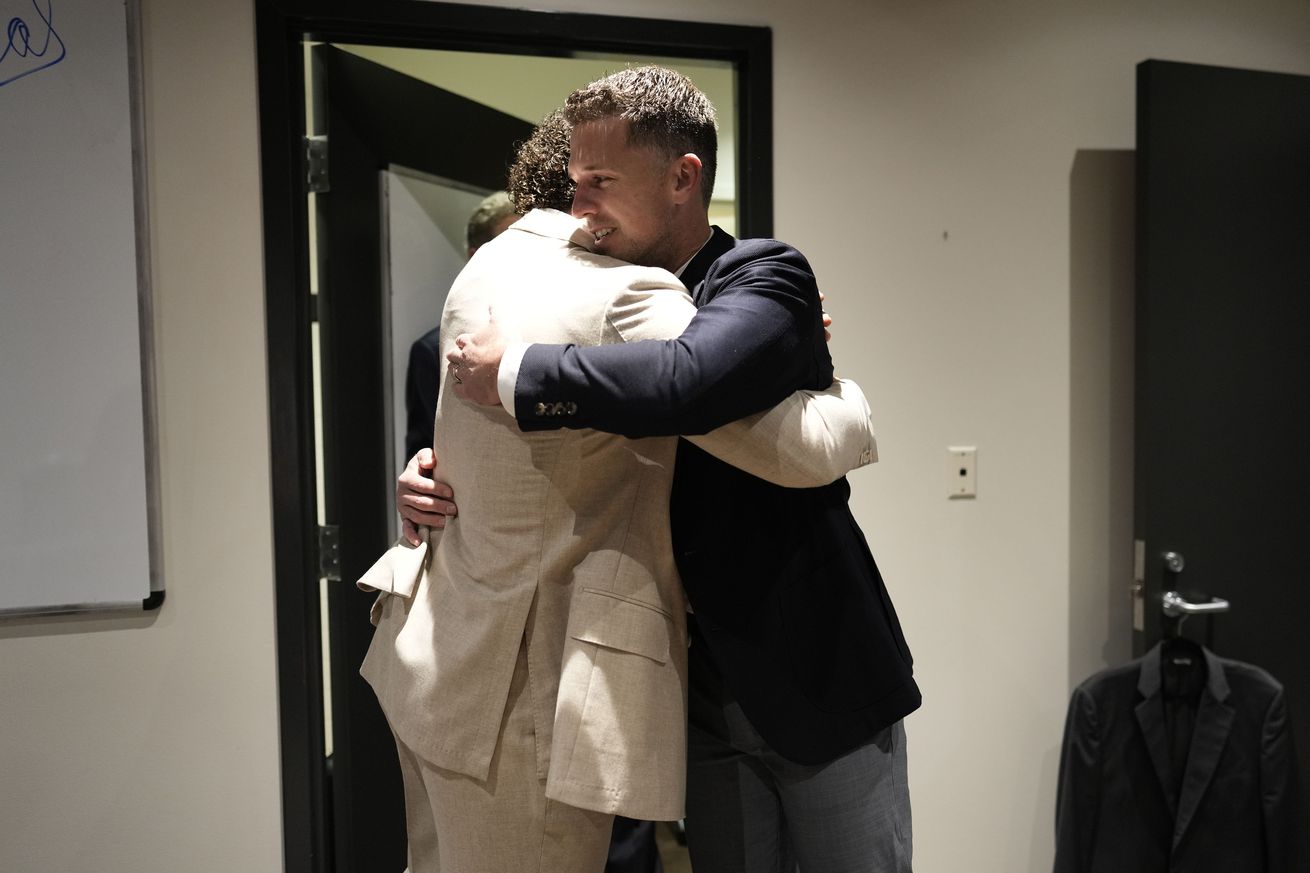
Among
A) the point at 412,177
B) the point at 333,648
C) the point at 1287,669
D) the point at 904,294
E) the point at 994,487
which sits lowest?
the point at 1287,669

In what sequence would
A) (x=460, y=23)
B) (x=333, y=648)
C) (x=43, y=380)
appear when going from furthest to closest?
1. (x=333, y=648)
2. (x=460, y=23)
3. (x=43, y=380)

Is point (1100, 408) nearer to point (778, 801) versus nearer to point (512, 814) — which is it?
point (778, 801)

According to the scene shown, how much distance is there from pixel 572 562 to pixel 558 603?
0.16 feet

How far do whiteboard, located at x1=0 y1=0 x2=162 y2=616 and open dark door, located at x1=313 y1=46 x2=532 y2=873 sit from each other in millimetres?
311

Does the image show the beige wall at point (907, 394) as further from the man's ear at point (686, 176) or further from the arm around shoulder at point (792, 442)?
the arm around shoulder at point (792, 442)

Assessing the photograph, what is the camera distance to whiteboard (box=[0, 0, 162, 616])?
1473mm

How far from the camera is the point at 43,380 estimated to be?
1493 mm

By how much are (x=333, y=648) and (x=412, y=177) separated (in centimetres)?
99

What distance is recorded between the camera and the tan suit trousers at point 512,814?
968mm

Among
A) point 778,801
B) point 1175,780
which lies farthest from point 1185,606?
point 778,801

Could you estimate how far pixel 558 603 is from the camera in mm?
980

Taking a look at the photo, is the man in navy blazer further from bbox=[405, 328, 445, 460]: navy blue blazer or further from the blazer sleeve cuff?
bbox=[405, 328, 445, 460]: navy blue blazer

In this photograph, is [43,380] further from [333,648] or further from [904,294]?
[904,294]

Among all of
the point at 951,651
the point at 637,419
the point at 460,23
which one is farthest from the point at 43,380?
the point at 951,651
